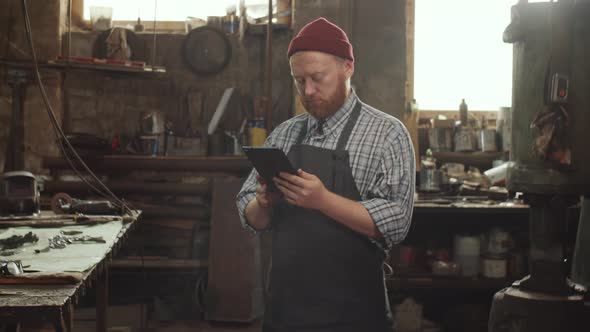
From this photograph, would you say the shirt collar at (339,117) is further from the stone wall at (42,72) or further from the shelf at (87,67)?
the stone wall at (42,72)

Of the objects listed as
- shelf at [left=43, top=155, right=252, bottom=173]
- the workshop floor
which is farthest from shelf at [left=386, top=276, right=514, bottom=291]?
shelf at [left=43, top=155, right=252, bottom=173]

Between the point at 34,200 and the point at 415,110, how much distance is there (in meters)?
3.41

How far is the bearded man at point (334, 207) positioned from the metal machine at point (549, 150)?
59.7 inches

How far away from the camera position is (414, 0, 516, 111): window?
6570 millimetres

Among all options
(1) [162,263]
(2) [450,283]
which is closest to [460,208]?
(2) [450,283]

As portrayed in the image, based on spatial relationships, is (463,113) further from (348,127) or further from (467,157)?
(348,127)

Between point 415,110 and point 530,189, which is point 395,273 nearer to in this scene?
point 415,110

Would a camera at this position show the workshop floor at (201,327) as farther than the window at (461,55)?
No

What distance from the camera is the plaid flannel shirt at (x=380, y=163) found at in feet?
7.60

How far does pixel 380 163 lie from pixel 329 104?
28cm

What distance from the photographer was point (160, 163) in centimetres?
611

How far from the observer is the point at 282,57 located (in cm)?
641

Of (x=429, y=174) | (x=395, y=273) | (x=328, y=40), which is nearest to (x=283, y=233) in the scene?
(x=328, y=40)

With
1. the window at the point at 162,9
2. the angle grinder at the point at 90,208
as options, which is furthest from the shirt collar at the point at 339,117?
the window at the point at 162,9
